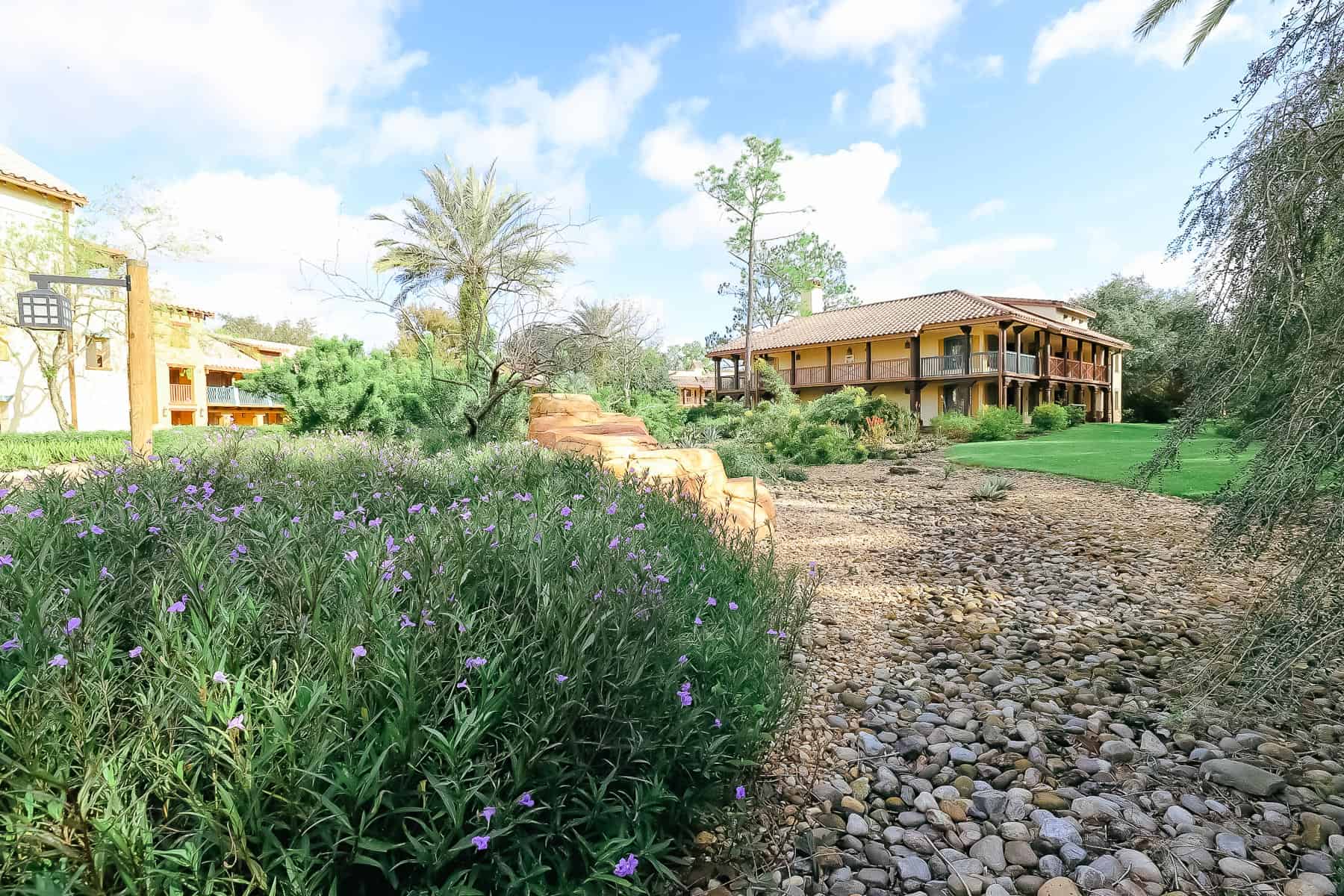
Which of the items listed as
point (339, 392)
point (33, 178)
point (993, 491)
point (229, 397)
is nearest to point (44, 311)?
point (339, 392)

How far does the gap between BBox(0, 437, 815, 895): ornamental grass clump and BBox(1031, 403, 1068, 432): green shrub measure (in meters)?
25.0

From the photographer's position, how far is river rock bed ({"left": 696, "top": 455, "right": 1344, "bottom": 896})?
72.9 inches

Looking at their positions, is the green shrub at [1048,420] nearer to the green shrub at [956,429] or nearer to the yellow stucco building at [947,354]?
the yellow stucco building at [947,354]

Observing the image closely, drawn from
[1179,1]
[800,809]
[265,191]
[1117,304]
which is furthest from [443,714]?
[1117,304]

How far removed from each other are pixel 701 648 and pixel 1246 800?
1.87 m

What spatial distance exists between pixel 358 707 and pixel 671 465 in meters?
4.18

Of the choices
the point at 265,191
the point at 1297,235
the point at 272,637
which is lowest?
the point at 272,637

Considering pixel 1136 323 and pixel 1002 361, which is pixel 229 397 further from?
pixel 1136 323

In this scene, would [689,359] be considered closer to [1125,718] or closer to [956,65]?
[956,65]

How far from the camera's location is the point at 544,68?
35.8 feet

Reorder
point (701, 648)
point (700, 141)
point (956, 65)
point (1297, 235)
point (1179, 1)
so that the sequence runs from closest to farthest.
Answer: point (701, 648), point (1297, 235), point (1179, 1), point (956, 65), point (700, 141)

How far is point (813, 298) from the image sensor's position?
36.0 metres

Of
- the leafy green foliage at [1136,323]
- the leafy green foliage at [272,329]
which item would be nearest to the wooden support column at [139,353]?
the leafy green foliage at [1136,323]

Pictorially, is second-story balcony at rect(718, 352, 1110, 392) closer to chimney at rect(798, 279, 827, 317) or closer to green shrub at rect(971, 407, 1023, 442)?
green shrub at rect(971, 407, 1023, 442)
